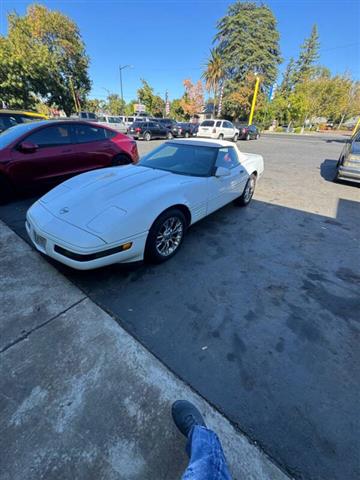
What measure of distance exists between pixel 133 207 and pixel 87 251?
0.64m

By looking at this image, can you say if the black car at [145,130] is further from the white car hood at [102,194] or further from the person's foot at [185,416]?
the person's foot at [185,416]

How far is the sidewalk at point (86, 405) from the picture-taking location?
46.8 inches

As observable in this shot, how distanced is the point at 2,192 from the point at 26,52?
85.6 feet

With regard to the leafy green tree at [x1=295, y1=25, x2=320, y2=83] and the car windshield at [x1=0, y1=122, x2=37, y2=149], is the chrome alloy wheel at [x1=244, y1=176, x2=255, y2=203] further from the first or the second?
the leafy green tree at [x1=295, y1=25, x2=320, y2=83]

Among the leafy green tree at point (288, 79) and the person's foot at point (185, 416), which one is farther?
the leafy green tree at point (288, 79)

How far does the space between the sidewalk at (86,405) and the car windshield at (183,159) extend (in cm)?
218

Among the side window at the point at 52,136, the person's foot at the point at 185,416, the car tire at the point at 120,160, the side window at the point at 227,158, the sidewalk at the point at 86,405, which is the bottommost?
the sidewalk at the point at 86,405

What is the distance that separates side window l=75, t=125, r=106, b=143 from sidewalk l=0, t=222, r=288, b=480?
12.3 feet

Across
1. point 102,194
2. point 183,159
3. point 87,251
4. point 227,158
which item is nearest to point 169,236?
point 102,194

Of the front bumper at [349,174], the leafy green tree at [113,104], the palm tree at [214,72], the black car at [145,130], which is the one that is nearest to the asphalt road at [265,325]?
the front bumper at [349,174]

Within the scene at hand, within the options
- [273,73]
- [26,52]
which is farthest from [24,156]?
[273,73]

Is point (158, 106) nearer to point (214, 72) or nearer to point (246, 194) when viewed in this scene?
point (214, 72)

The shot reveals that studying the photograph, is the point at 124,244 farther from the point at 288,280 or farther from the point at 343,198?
the point at 343,198

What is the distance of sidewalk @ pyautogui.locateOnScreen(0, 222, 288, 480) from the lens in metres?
1.19
